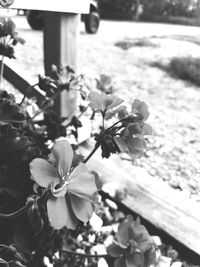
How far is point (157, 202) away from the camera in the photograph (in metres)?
1.03

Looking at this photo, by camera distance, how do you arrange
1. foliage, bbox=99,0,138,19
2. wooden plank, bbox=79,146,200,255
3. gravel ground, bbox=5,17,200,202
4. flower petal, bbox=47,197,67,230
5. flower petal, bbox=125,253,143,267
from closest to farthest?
flower petal, bbox=47,197,67,230, flower petal, bbox=125,253,143,267, wooden plank, bbox=79,146,200,255, gravel ground, bbox=5,17,200,202, foliage, bbox=99,0,138,19

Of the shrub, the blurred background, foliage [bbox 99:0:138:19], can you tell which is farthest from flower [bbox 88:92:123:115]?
foliage [bbox 99:0:138:19]

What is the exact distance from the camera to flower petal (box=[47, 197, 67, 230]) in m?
0.36

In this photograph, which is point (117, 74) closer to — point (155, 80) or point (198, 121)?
point (155, 80)

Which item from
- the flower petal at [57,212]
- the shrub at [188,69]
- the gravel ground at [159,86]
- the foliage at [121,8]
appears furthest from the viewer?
the foliage at [121,8]

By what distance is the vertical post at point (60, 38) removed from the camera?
3.22ft

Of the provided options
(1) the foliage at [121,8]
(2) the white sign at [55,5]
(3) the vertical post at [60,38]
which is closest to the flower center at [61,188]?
(2) the white sign at [55,5]

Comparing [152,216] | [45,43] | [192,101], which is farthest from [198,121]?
[45,43]

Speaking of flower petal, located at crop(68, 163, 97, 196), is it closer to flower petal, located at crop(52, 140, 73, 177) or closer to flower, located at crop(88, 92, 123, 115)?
flower petal, located at crop(52, 140, 73, 177)

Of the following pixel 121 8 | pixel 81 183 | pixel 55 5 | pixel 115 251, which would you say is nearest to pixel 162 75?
pixel 55 5

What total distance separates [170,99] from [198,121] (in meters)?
0.50

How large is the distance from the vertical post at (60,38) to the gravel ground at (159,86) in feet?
0.61

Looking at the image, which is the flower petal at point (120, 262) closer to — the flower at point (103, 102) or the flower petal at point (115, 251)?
the flower petal at point (115, 251)

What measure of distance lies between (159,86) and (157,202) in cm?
169
